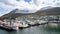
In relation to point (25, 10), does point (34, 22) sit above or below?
below

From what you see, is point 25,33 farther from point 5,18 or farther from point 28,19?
point 5,18

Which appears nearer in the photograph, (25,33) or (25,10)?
(25,33)

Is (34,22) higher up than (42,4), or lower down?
lower down

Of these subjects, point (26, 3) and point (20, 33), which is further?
point (26, 3)

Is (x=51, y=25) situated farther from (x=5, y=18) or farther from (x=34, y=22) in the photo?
(x=5, y=18)

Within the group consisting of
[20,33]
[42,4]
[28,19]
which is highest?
[42,4]

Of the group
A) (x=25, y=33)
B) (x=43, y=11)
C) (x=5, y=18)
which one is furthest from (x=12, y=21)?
(x=43, y=11)

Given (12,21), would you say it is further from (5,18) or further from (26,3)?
(26,3)

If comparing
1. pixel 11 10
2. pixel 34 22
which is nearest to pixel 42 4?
pixel 34 22
